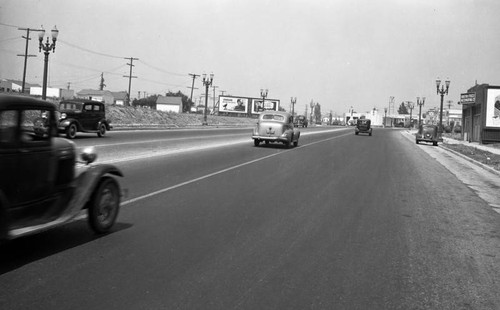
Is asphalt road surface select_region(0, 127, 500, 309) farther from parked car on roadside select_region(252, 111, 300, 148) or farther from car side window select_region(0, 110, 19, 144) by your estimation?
parked car on roadside select_region(252, 111, 300, 148)

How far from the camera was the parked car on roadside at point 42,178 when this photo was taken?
16.3 feet

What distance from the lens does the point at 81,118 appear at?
80.2 feet

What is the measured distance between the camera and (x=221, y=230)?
262 inches

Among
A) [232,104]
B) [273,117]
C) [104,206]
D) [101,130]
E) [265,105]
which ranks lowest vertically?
[104,206]

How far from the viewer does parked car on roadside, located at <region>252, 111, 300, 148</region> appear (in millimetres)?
24875

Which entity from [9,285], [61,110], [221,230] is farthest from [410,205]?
[61,110]

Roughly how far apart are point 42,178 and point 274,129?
19.8m

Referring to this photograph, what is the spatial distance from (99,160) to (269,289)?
10977mm

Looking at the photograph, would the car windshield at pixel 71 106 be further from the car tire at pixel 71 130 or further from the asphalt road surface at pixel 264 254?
the asphalt road surface at pixel 264 254

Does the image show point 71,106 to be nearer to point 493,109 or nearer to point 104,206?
point 104,206

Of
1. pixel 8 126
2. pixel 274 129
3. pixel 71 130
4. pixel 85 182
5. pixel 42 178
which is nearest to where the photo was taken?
pixel 8 126

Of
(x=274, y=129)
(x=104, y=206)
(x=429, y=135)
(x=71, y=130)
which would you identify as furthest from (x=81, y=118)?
(x=429, y=135)

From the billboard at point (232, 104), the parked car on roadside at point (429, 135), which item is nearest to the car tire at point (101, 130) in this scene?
the parked car on roadside at point (429, 135)

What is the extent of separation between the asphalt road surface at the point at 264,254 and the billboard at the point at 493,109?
32.2 metres
